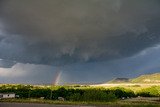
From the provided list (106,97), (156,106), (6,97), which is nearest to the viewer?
(156,106)

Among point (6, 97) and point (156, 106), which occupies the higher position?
point (6, 97)

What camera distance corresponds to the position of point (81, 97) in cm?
19050

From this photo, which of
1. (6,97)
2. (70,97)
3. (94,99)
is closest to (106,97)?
(94,99)

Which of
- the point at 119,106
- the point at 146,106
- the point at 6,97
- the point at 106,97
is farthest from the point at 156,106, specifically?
the point at 6,97

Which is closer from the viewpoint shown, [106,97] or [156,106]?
[156,106]

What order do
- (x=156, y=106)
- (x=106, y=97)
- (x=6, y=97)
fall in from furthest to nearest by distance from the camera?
(x=6, y=97), (x=106, y=97), (x=156, y=106)

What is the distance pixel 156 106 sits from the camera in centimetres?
13412

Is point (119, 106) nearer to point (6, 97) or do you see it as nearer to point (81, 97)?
point (81, 97)

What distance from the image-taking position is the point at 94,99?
18638cm

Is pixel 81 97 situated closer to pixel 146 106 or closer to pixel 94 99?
pixel 94 99

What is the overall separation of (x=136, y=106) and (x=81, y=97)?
60672 millimetres

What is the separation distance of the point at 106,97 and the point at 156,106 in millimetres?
55195

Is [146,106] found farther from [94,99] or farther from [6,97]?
[6,97]

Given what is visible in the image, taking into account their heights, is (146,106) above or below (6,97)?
below
